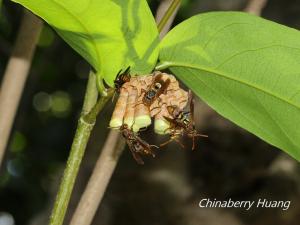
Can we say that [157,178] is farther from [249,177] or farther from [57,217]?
[57,217]

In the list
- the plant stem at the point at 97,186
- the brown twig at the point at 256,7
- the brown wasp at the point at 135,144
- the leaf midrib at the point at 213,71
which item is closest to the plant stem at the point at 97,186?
the plant stem at the point at 97,186

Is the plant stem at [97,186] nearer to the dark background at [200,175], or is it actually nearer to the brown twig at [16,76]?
the brown twig at [16,76]

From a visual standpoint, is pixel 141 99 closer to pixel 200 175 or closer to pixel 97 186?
pixel 97 186

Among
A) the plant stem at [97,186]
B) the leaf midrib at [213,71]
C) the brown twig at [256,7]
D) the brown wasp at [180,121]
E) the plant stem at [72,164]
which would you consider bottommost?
the plant stem at [97,186]

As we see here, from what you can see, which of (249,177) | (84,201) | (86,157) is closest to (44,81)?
(86,157)

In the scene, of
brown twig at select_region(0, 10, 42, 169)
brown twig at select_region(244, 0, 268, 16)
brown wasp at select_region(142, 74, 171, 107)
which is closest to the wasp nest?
brown wasp at select_region(142, 74, 171, 107)

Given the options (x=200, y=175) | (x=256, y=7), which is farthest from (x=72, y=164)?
(x=200, y=175)

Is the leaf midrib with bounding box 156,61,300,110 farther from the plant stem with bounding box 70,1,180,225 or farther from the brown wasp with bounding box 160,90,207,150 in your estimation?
the plant stem with bounding box 70,1,180,225
